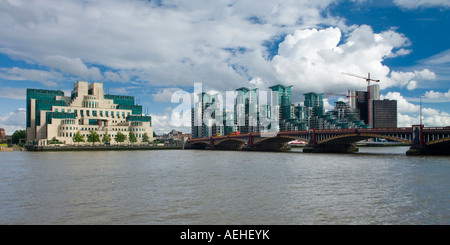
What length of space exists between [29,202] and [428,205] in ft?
97.2

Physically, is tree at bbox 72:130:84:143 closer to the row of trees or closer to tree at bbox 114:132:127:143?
the row of trees

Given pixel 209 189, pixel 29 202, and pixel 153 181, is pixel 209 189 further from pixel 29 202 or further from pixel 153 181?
pixel 29 202

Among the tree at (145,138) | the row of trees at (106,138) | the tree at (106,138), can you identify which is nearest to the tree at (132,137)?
the row of trees at (106,138)

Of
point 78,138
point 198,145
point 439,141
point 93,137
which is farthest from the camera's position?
point 198,145

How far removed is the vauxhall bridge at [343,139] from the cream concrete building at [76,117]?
42.8 meters

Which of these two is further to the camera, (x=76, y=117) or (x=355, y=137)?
(x=76, y=117)

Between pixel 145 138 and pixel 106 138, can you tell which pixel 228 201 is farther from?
pixel 145 138

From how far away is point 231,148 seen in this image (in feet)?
559

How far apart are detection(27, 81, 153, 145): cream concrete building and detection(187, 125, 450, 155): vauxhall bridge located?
42774 mm

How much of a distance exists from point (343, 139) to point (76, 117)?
133 metres

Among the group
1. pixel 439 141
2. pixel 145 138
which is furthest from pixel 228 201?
pixel 145 138

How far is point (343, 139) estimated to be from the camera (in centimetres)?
10481

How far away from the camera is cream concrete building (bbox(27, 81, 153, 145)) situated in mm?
167250

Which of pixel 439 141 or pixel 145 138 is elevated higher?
pixel 439 141
